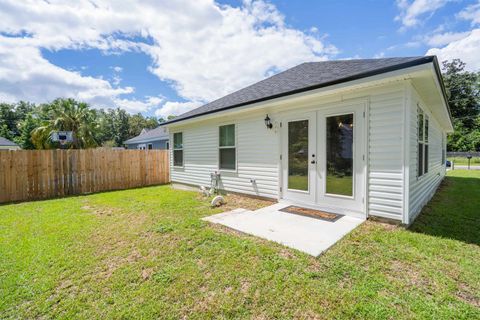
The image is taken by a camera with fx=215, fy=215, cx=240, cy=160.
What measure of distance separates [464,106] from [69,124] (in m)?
50.6

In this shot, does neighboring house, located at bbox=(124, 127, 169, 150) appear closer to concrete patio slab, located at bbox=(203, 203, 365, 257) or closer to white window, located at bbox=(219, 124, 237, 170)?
white window, located at bbox=(219, 124, 237, 170)

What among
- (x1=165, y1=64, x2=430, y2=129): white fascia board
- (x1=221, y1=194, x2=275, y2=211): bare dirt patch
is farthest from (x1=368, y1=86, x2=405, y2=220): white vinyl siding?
(x1=221, y1=194, x2=275, y2=211): bare dirt patch

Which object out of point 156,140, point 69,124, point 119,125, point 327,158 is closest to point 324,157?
point 327,158

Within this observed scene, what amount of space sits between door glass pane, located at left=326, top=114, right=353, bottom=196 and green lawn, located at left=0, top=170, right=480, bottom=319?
35.5 inches

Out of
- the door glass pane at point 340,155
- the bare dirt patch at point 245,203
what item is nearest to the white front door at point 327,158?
the door glass pane at point 340,155

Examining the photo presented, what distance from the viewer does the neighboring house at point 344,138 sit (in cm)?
369

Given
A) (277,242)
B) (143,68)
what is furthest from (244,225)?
(143,68)

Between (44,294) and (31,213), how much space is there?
4.42m

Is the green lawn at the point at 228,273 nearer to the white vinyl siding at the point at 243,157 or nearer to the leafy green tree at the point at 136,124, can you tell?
the white vinyl siding at the point at 243,157

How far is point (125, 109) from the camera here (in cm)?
4084

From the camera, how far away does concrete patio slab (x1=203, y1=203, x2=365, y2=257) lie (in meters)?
3.11

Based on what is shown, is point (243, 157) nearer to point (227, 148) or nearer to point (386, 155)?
point (227, 148)

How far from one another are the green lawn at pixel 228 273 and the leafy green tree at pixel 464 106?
1589 inches

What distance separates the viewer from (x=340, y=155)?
4.39m
